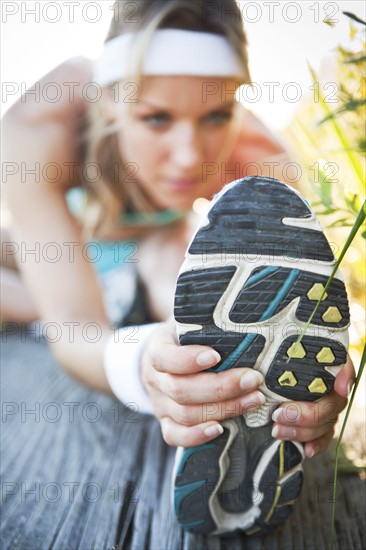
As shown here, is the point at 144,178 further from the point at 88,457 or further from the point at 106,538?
Answer: the point at 106,538

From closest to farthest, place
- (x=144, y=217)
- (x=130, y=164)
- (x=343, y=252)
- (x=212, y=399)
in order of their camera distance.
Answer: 1. (x=343, y=252)
2. (x=212, y=399)
3. (x=130, y=164)
4. (x=144, y=217)

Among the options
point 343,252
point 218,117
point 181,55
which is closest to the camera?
point 343,252

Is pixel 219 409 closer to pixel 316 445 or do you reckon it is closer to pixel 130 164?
pixel 316 445

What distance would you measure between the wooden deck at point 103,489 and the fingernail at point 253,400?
0.21 metres

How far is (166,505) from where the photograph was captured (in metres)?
0.81

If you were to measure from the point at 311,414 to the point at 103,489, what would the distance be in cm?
36

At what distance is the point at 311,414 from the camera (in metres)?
0.65

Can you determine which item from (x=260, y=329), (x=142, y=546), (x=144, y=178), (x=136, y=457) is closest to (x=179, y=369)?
(x=260, y=329)

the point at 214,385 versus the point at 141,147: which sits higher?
the point at 141,147

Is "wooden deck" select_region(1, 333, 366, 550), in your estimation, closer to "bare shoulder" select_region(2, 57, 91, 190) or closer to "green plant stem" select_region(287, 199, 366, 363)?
"green plant stem" select_region(287, 199, 366, 363)

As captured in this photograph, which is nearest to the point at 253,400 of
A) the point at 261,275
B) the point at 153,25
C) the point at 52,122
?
the point at 261,275

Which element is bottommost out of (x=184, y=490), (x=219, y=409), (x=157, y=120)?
(x=184, y=490)

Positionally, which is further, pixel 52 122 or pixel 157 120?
pixel 52 122

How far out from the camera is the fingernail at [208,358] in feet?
2.01
